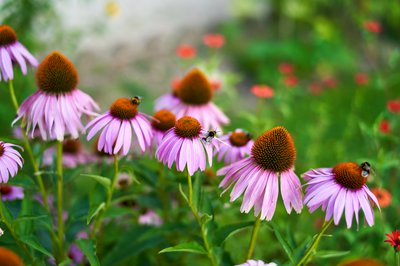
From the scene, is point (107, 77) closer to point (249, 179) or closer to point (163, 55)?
point (163, 55)

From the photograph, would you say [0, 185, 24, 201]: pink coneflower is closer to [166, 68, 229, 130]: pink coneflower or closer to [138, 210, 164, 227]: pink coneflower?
[138, 210, 164, 227]: pink coneflower

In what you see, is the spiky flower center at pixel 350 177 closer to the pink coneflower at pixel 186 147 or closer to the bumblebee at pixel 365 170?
the bumblebee at pixel 365 170

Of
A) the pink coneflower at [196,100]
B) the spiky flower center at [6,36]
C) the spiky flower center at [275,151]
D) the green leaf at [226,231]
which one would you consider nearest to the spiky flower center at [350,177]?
the spiky flower center at [275,151]

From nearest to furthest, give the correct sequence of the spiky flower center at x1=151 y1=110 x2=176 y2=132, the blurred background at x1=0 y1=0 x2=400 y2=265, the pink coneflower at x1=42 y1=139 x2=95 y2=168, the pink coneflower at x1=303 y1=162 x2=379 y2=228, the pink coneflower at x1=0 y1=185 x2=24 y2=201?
the pink coneflower at x1=303 y1=162 x2=379 y2=228, the spiky flower center at x1=151 y1=110 x2=176 y2=132, the pink coneflower at x1=0 y1=185 x2=24 y2=201, the pink coneflower at x1=42 y1=139 x2=95 y2=168, the blurred background at x1=0 y1=0 x2=400 y2=265

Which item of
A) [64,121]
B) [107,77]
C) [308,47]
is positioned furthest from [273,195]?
[308,47]

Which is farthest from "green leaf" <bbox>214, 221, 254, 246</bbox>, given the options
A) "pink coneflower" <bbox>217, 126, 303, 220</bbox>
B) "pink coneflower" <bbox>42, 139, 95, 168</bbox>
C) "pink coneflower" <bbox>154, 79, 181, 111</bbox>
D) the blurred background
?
the blurred background

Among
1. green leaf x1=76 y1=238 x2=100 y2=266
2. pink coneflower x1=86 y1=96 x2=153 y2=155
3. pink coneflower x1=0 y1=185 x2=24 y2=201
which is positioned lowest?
pink coneflower x1=0 y1=185 x2=24 y2=201

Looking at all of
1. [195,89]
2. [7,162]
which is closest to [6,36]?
[7,162]
